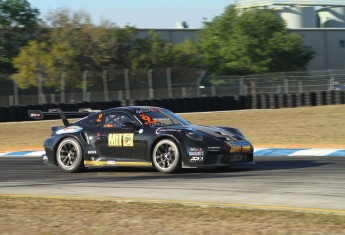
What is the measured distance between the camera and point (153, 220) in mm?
6820

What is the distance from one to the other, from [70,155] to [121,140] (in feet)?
3.56

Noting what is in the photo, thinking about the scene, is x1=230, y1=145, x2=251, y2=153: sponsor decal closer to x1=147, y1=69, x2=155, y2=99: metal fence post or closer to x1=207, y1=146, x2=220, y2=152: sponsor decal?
x1=207, y1=146, x2=220, y2=152: sponsor decal

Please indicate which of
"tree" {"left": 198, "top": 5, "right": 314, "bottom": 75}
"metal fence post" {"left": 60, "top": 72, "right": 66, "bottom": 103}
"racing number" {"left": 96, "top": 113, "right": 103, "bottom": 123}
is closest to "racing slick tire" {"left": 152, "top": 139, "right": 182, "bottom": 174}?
"racing number" {"left": 96, "top": 113, "right": 103, "bottom": 123}

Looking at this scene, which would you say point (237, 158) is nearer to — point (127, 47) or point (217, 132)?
point (217, 132)

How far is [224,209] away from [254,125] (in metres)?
16.4

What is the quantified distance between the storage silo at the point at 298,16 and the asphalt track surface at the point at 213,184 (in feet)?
204

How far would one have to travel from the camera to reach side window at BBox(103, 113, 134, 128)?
1218cm

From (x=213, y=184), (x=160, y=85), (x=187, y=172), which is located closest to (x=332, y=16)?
(x=160, y=85)

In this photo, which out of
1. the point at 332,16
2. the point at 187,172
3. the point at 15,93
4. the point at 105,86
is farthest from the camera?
the point at 332,16

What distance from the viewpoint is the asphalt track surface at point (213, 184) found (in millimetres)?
8117

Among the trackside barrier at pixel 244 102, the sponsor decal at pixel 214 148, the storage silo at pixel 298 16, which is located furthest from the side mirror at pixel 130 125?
the storage silo at pixel 298 16

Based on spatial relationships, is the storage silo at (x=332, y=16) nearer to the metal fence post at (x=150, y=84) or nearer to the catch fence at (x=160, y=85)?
the catch fence at (x=160, y=85)

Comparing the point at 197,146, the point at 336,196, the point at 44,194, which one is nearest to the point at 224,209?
the point at 336,196

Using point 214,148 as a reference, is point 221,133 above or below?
above
